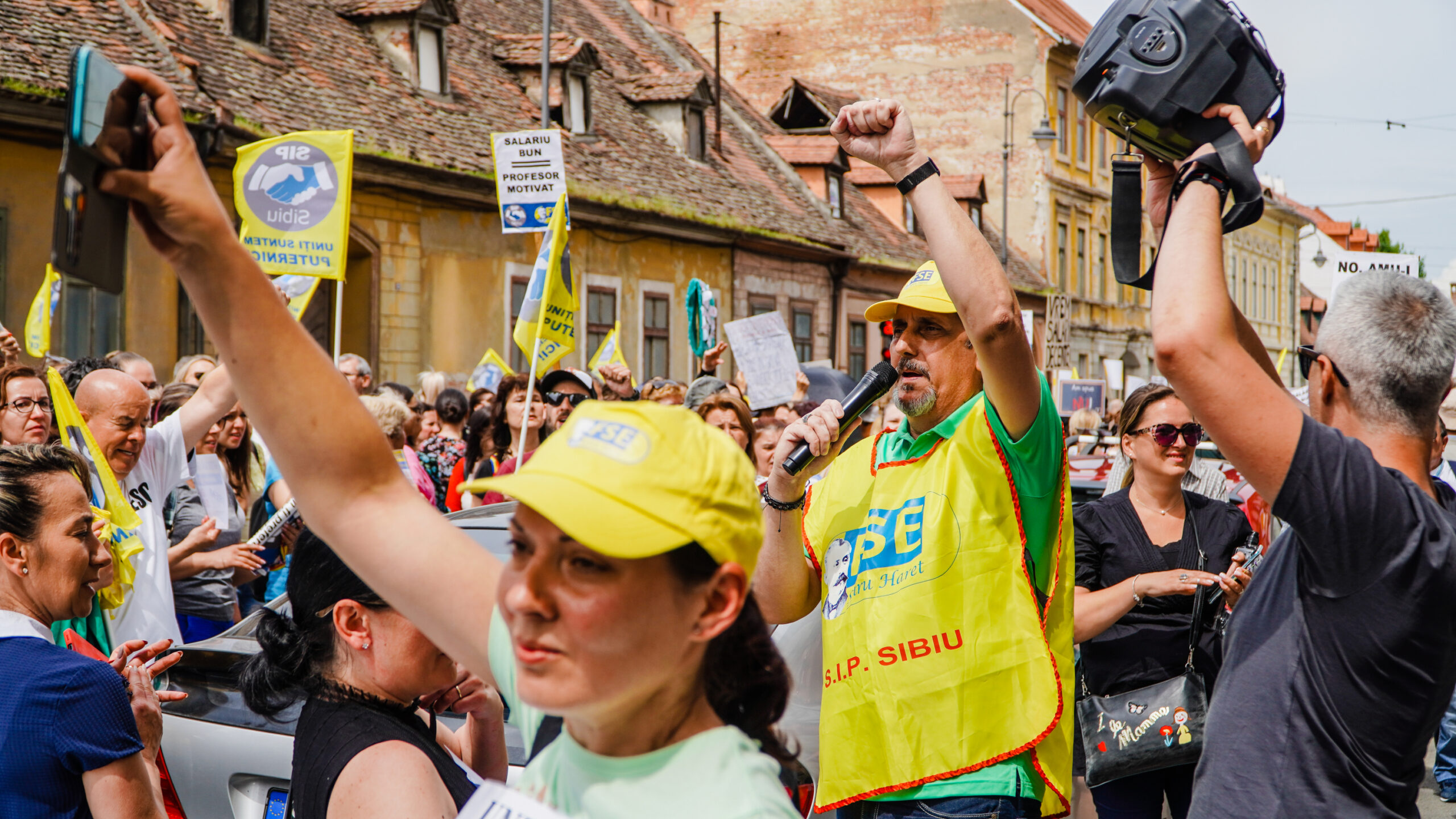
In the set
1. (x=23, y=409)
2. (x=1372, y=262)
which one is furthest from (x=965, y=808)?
(x=1372, y=262)

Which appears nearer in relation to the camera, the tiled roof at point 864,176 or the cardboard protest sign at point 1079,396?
the cardboard protest sign at point 1079,396

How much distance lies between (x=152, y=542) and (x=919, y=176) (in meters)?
3.30

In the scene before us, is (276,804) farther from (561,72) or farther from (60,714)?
(561,72)

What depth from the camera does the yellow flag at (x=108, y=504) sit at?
4.12m

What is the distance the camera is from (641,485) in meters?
1.44

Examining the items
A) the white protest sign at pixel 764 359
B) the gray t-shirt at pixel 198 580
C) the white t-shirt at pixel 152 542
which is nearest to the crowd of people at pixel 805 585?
the white t-shirt at pixel 152 542

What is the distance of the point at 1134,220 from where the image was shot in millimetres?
2527

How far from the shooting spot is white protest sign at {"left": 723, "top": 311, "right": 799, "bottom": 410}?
10336mm

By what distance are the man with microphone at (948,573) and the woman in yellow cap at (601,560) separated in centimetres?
138

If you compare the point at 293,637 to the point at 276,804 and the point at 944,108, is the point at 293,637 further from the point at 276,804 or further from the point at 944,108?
the point at 944,108

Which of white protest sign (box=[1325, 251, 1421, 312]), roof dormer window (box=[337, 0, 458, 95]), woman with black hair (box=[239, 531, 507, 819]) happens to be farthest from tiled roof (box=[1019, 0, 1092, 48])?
woman with black hair (box=[239, 531, 507, 819])

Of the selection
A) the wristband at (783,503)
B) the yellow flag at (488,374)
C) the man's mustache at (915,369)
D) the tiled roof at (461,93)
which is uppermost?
the tiled roof at (461,93)

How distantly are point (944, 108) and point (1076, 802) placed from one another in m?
34.6

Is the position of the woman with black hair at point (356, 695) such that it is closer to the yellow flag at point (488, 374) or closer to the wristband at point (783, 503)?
the wristband at point (783, 503)
